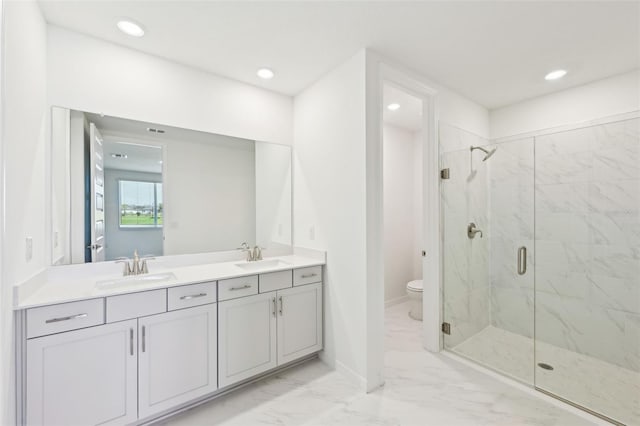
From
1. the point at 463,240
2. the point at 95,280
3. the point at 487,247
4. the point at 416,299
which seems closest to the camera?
the point at 95,280

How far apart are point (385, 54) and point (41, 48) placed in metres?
2.27

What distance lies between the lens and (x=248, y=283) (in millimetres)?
2047

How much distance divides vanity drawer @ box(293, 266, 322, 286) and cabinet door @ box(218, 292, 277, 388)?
23 centimetres

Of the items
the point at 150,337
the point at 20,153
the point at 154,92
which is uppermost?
the point at 154,92

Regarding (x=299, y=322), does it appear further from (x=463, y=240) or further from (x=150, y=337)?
(x=463, y=240)

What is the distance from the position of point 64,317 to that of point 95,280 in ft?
1.51

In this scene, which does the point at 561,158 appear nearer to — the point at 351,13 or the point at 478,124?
the point at 478,124

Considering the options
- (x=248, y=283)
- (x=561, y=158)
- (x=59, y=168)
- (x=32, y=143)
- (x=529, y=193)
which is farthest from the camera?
(x=529, y=193)

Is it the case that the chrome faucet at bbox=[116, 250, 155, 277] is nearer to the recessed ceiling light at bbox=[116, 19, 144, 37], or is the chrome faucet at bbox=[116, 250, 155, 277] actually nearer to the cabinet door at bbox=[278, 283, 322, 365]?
the cabinet door at bbox=[278, 283, 322, 365]

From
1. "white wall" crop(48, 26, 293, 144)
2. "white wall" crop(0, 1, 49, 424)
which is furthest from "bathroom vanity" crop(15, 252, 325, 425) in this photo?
"white wall" crop(48, 26, 293, 144)

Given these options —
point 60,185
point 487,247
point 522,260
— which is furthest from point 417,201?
point 60,185

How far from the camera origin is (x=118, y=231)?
204cm

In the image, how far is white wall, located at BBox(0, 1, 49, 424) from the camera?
1.21 metres

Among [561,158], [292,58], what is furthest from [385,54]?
[561,158]
